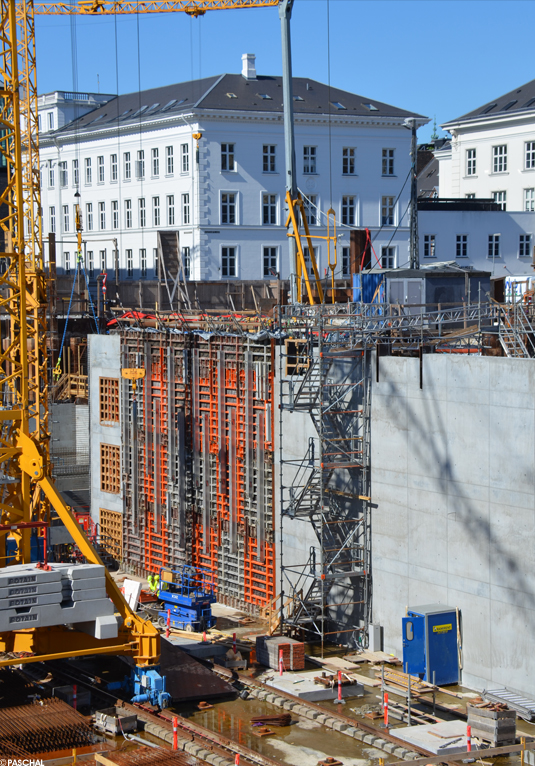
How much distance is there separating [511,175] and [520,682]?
59.7m

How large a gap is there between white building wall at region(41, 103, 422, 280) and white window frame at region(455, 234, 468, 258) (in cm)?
364

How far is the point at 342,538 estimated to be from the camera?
84.1 feet

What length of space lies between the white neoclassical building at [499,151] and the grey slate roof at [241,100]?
9.60 metres

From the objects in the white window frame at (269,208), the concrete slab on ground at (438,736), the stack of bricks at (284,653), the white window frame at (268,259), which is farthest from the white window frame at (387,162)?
the concrete slab on ground at (438,736)

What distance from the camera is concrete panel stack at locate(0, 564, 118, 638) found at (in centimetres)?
2072

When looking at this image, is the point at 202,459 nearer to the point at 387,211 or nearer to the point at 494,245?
the point at 387,211

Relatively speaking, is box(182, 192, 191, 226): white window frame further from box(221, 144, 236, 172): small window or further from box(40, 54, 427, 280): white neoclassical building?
box(221, 144, 236, 172): small window

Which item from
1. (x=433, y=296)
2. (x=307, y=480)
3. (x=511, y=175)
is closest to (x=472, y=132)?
(x=511, y=175)

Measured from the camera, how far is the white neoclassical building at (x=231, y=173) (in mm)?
61469

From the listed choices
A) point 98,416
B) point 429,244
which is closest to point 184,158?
point 429,244

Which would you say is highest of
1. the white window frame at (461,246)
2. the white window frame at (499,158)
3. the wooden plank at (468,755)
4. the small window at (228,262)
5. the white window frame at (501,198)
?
the white window frame at (499,158)

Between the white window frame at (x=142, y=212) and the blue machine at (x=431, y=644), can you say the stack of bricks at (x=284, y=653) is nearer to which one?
the blue machine at (x=431, y=644)

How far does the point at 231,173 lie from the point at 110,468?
2923cm

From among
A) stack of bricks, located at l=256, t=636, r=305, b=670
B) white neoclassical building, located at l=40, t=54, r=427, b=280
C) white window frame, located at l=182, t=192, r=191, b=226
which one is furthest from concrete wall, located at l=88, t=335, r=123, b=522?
white window frame, located at l=182, t=192, r=191, b=226
